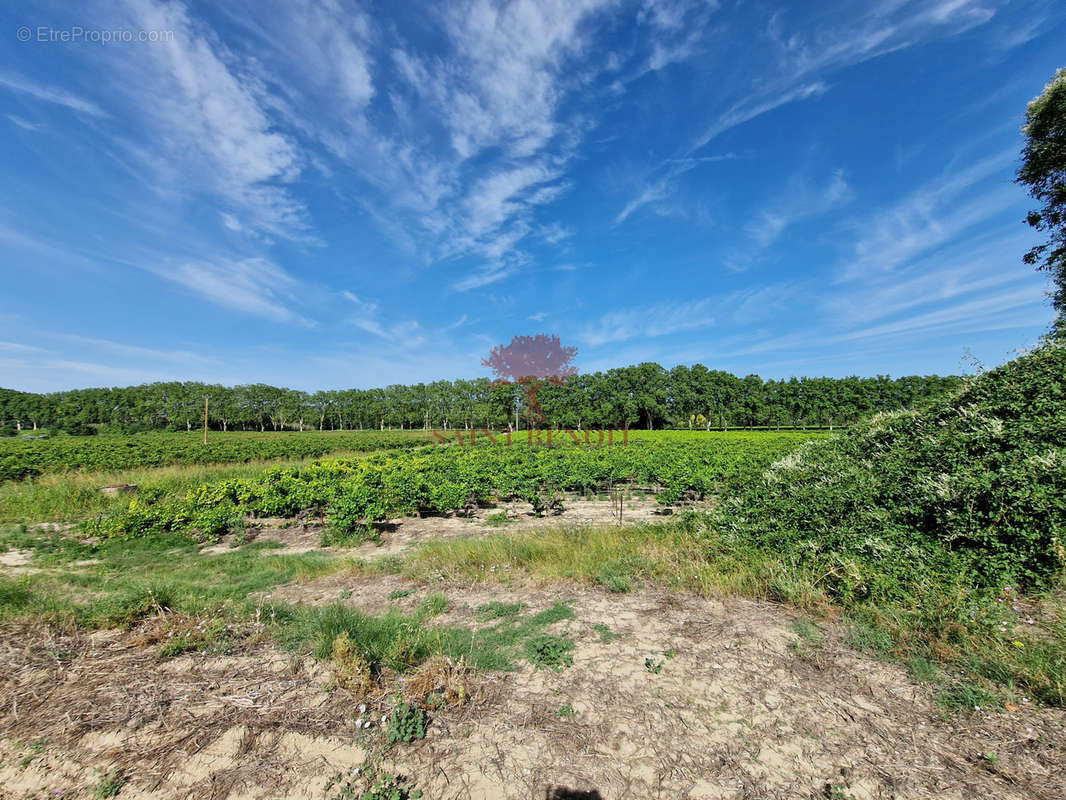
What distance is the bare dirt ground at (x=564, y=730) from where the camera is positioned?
8.79 ft

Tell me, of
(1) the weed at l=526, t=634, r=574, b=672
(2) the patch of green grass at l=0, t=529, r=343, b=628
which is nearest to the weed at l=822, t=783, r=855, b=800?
(1) the weed at l=526, t=634, r=574, b=672

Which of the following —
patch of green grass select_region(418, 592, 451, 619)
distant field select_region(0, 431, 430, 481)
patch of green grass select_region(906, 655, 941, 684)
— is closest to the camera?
patch of green grass select_region(906, 655, 941, 684)

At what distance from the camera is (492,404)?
72.7m

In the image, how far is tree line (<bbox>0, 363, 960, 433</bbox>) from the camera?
3063 inches

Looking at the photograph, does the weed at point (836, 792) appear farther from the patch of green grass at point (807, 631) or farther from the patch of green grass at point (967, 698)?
the patch of green grass at point (807, 631)

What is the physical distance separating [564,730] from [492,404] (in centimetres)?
6991

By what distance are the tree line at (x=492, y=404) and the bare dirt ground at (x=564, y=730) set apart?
57.2 metres

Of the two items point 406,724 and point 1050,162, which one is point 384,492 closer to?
point 406,724

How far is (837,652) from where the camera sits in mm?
4121

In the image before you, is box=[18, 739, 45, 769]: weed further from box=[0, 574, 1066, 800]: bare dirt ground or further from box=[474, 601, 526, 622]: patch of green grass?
box=[474, 601, 526, 622]: patch of green grass

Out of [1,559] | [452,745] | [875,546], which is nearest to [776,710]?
[452,745]

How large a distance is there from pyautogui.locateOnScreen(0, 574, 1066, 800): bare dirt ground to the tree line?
5719cm

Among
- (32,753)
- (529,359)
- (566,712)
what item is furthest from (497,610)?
(529,359)

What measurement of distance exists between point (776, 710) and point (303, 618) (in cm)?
508
